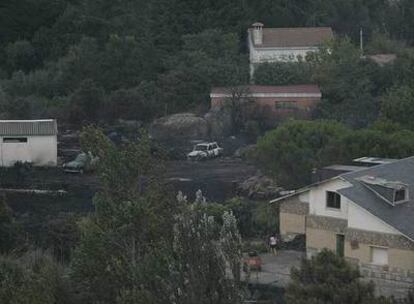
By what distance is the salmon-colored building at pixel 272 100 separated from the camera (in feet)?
132

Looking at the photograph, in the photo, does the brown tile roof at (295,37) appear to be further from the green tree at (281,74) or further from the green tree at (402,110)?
the green tree at (402,110)

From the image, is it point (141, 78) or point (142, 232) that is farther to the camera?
point (141, 78)

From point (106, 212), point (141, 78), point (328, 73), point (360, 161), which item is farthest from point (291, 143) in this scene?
point (141, 78)

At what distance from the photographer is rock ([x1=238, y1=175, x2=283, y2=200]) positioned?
28062mm

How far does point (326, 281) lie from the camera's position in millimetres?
13789

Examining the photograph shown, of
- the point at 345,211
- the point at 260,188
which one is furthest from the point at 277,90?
the point at 345,211

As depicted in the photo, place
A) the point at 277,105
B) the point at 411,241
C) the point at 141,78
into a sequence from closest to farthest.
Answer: the point at 411,241
the point at 277,105
the point at 141,78

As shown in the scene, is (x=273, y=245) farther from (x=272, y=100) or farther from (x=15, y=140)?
(x=272, y=100)

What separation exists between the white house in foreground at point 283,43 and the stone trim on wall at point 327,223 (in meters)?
27.5

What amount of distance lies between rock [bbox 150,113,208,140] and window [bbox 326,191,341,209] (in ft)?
63.6

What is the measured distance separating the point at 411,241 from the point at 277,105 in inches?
937

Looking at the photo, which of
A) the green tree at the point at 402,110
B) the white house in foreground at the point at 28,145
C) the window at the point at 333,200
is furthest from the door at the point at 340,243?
the white house in foreground at the point at 28,145

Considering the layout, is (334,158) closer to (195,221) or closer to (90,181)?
(90,181)

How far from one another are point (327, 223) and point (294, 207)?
1.51m
